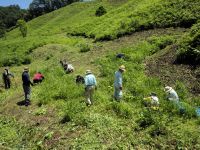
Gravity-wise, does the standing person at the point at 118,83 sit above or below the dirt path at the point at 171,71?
above

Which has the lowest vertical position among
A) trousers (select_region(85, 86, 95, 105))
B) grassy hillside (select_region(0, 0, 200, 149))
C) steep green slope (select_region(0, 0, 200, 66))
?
grassy hillside (select_region(0, 0, 200, 149))

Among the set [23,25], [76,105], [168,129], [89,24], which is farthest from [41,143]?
Answer: [23,25]

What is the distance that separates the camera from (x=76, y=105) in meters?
20.0

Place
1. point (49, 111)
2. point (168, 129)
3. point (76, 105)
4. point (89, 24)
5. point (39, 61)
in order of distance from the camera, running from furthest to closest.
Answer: point (89, 24) < point (39, 61) < point (49, 111) < point (76, 105) < point (168, 129)

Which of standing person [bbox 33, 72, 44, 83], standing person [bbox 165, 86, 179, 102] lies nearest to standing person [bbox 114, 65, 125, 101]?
standing person [bbox 165, 86, 179, 102]

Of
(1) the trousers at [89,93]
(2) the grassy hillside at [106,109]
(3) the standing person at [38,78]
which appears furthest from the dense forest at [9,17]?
(1) the trousers at [89,93]

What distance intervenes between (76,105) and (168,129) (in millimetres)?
4556

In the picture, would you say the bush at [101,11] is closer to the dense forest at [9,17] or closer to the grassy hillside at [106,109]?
the grassy hillside at [106,109]

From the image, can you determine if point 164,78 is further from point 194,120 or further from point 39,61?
point 39,61

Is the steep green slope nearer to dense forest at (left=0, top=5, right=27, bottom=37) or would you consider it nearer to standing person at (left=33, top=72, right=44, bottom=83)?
standing person at (left=33, top=72, right=44, bottom=83)

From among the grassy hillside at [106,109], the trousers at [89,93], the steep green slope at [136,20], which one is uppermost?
the steep green slope at [136,20]

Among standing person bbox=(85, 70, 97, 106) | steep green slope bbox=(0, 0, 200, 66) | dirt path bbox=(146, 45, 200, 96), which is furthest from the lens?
steep green slope bbox=(0, 0, 200, 66)

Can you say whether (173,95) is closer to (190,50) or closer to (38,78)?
(190,50)

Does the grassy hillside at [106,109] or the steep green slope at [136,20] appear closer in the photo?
the grassy hillside at [106,109]
